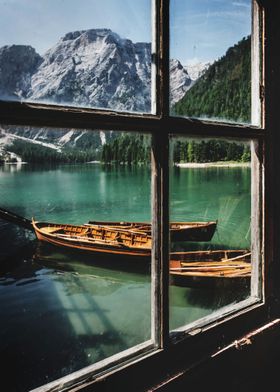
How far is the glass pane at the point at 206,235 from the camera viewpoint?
1144mm

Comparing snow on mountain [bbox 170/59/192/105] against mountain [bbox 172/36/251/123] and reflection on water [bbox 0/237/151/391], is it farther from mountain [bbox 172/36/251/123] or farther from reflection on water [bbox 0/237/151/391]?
reflection on water [bbox 0/237/151/391]

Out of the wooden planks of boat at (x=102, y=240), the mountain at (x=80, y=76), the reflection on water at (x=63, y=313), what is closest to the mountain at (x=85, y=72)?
the mountain at (x=80, y=76)

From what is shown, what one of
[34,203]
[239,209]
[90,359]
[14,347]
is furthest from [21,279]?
[34,203]

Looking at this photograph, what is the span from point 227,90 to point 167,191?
2.01 ft

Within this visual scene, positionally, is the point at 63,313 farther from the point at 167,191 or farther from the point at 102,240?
the point at 167,191

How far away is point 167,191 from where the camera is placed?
2.66 feet

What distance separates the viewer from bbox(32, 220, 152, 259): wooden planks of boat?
8.45 m

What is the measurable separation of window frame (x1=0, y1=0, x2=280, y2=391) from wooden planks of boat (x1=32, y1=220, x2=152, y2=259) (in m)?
6.19

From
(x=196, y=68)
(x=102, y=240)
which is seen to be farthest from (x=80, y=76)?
(x=102, y=240)

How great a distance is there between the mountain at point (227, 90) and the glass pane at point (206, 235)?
0.32 ft

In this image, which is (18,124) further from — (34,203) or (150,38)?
(34,203)

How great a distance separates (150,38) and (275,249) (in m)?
0.72

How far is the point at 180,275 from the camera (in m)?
4.49

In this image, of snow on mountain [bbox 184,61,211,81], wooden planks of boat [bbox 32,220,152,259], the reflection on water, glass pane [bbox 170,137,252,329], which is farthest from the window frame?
wooden planks of boat [bbox 32,220,152,259]
